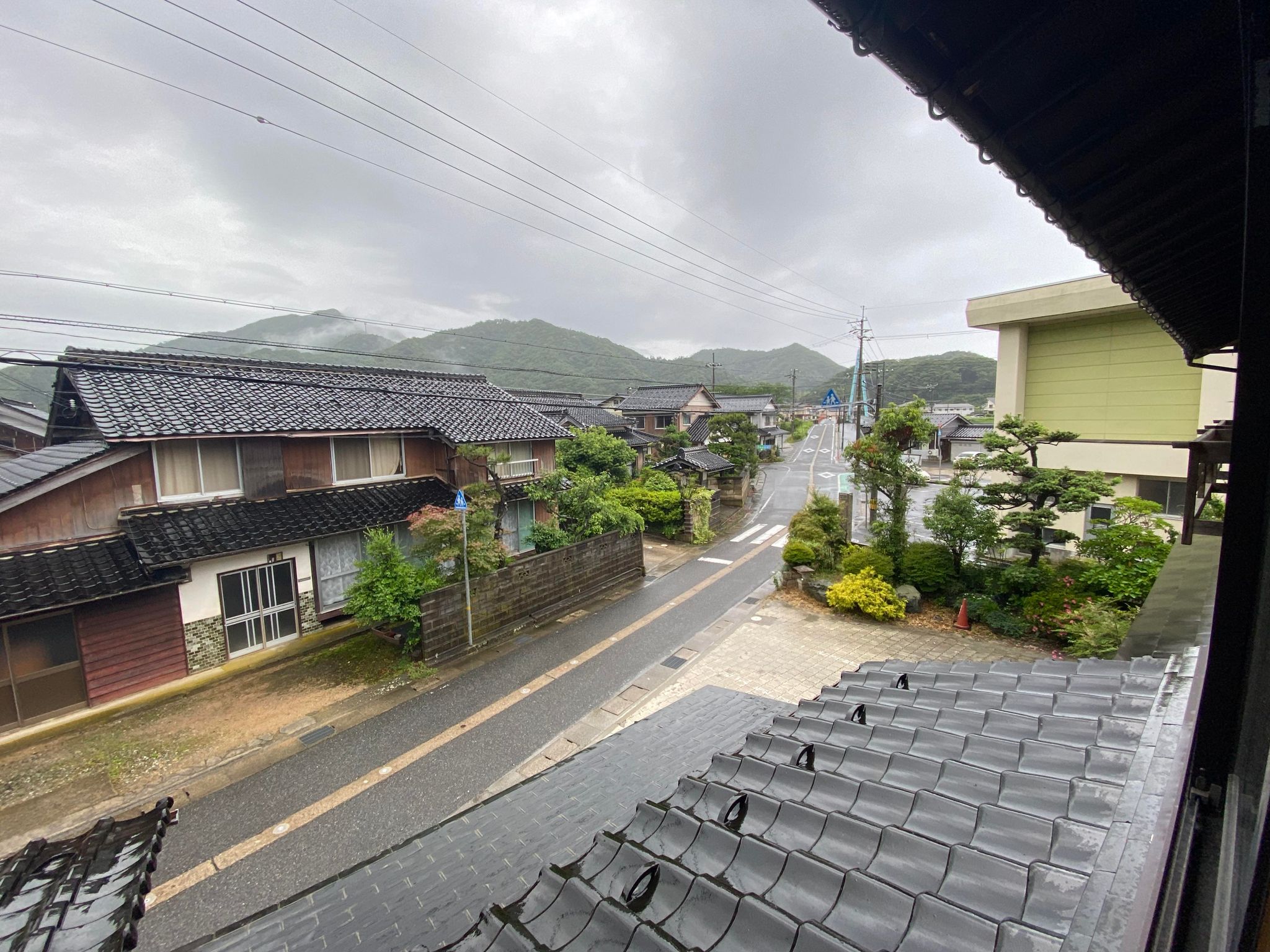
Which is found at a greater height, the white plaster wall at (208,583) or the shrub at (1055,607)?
the white plaster wall at (208,583)

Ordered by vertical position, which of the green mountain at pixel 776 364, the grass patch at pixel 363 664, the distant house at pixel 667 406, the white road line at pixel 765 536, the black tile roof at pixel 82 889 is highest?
the green mountain at pixel 776 364

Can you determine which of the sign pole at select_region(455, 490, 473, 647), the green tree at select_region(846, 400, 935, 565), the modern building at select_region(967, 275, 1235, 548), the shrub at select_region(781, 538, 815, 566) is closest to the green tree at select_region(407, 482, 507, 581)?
the sign pole at select_region(455, 490, 473, 647)

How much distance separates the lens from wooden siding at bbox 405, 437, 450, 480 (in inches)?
544

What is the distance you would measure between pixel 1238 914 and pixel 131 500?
13.4m

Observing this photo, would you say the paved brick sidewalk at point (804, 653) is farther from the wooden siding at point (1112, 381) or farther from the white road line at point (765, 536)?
the white road line at point (765, 536)

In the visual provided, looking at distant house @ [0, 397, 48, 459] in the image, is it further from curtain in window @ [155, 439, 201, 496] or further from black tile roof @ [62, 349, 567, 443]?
curtain in window @ [155, 439, 201, 496]

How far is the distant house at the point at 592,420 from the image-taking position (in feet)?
92.9

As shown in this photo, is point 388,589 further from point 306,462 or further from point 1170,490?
point 1170,490

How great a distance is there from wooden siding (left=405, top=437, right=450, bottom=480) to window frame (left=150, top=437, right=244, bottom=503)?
3.75 meters

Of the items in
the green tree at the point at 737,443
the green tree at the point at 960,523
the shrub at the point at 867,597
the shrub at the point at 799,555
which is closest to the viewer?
the green tree at the point at 960,523

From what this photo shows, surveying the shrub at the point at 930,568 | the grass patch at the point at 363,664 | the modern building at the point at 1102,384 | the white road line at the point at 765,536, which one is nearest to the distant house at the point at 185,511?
the grass patch at the point at 363,664

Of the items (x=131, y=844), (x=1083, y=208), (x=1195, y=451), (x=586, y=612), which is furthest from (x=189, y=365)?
(x=1195, y=451)

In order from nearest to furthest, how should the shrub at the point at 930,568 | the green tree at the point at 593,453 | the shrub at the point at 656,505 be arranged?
the shrub at the point at 930,568 < the shrub at the point at 656,505 < the green tree at the point at 593,453

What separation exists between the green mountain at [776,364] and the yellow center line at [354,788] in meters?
107
